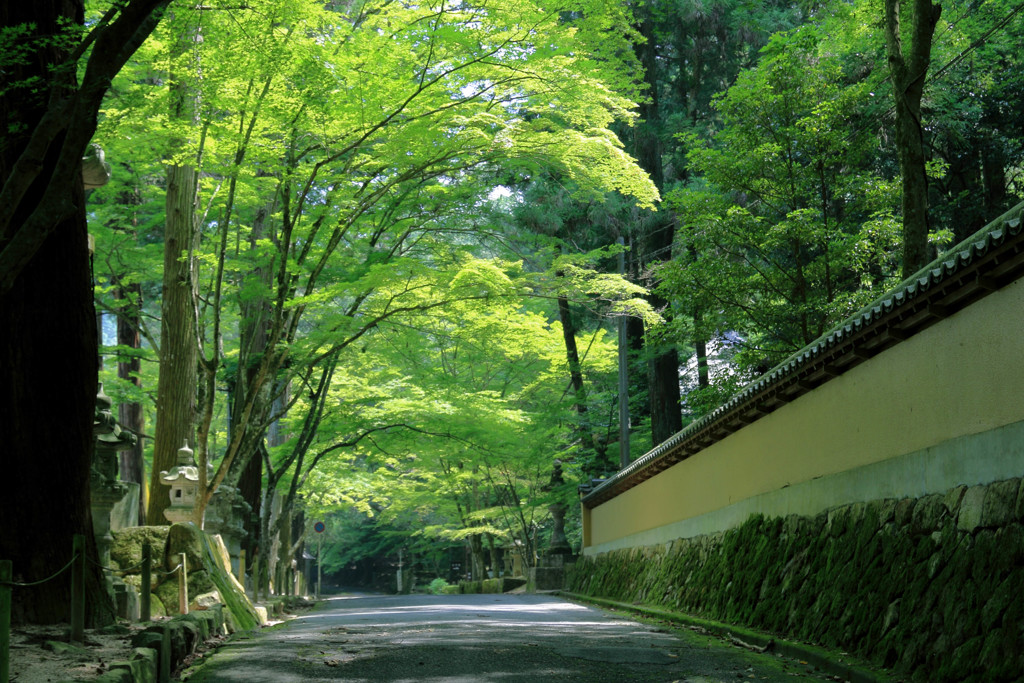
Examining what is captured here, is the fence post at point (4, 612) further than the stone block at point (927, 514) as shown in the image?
No

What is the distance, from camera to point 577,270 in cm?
1728

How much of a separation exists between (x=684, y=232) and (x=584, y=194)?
186 cm

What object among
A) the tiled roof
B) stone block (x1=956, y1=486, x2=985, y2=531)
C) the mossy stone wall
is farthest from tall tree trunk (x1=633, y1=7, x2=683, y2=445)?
stone block (x1=956, y1=486, x2=985, y2=531)

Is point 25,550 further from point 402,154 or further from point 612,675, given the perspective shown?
point 402,154

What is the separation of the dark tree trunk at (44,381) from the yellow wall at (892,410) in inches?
281

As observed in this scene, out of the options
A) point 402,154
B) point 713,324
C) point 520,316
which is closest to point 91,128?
point 402,154

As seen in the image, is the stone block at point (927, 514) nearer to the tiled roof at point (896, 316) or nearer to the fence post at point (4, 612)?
the tiled roof at point (896, 316)

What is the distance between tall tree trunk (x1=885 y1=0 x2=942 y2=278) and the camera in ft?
40.8

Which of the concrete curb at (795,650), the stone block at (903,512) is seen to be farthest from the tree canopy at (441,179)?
the stone block at (903,512)

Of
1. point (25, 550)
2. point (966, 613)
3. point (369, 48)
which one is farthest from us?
point (369, 48)

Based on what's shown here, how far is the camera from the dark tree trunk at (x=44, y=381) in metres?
7.91

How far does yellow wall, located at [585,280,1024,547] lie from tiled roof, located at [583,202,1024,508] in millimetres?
104

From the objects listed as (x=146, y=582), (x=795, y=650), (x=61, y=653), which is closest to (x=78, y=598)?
(x=61, y=653)

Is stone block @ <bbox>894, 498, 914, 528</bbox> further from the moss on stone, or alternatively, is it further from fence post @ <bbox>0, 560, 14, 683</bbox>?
the moss on stone
